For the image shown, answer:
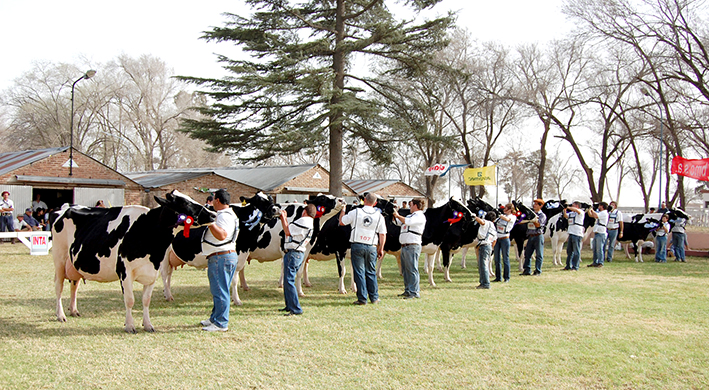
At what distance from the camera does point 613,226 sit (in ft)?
57.7

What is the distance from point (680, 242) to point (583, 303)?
11.7 metres

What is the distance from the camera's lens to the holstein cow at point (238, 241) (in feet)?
30.5

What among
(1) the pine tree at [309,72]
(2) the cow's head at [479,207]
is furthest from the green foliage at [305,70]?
(2) the cow's head at [479,207]

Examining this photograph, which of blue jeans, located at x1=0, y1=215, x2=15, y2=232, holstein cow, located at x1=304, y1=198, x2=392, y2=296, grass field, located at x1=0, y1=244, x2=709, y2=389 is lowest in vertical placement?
grass field, located at x1=0, y1=244, x2=709, y2=389

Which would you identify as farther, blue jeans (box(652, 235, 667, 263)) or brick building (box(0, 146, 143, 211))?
brick building (box(0, 146, 143, 211))

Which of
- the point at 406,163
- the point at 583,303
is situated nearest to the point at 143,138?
the point at 406,163

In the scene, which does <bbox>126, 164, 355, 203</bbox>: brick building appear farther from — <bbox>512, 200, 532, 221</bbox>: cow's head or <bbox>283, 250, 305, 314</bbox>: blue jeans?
<bbox>283, 250, 305, 314</bbox>: blue jeans

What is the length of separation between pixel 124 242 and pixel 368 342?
11.7 ft

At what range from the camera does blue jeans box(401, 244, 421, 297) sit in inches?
393

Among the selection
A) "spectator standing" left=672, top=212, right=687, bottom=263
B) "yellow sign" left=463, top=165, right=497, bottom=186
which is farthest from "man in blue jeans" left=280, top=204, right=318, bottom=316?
"yellow sign" left=463, top=165, right=497, bottom=186

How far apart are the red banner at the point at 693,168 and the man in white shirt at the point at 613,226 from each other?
26.7ft

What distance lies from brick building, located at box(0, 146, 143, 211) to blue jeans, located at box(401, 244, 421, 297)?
17.4 metres

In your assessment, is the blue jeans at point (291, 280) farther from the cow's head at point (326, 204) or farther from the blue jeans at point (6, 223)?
the blue jeans at point (6, 223)

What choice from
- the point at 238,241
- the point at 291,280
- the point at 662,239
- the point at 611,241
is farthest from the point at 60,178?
the point at 662,239
